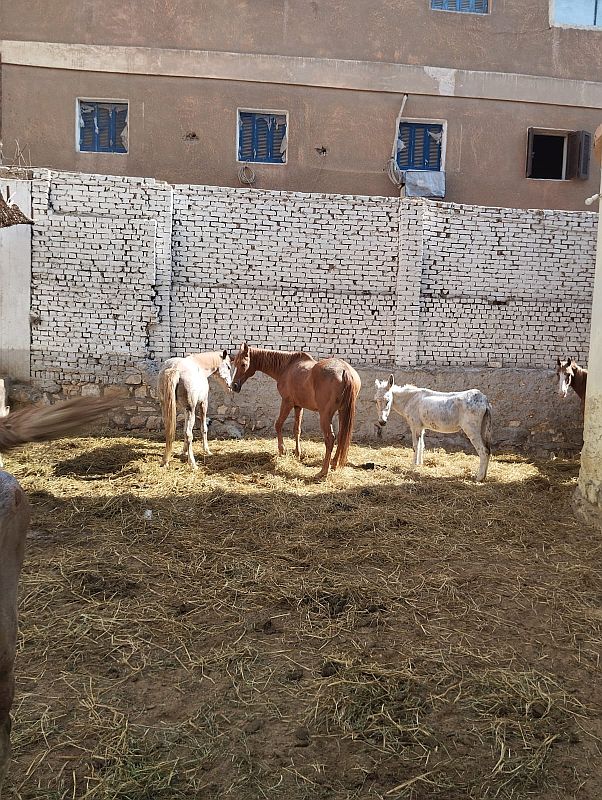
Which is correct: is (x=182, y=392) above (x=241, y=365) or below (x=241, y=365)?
below

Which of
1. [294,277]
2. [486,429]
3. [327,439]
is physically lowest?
[327,439]

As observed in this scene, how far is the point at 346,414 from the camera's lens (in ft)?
26.0

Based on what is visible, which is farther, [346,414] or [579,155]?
[579,155]

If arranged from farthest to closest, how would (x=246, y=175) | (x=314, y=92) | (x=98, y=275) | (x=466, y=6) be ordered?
(x=466, y=6) → (x=314, y=92) → (x=246, y=175) → (x=98, y=275)

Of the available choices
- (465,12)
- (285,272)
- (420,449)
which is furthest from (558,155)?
(420,449)

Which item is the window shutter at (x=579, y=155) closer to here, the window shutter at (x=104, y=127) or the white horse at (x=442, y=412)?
the white horse at (x=442, y=412)

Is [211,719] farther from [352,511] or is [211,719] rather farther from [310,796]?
[352,511]

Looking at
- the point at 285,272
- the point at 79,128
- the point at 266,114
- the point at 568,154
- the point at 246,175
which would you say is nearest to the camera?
the point at 285,272

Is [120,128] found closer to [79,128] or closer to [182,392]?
[79,128]

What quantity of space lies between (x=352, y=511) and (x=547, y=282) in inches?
259

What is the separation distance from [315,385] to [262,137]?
7.85 m

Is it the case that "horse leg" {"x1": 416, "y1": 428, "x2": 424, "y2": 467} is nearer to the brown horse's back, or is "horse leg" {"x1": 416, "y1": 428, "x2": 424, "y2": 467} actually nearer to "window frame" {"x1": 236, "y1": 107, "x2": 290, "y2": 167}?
the brown horse's back

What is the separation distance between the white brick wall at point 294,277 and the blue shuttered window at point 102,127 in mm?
3930

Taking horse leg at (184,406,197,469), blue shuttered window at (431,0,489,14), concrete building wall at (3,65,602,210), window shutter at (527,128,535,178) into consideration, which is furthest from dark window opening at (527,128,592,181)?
horse leg at (184,406,197,469)
